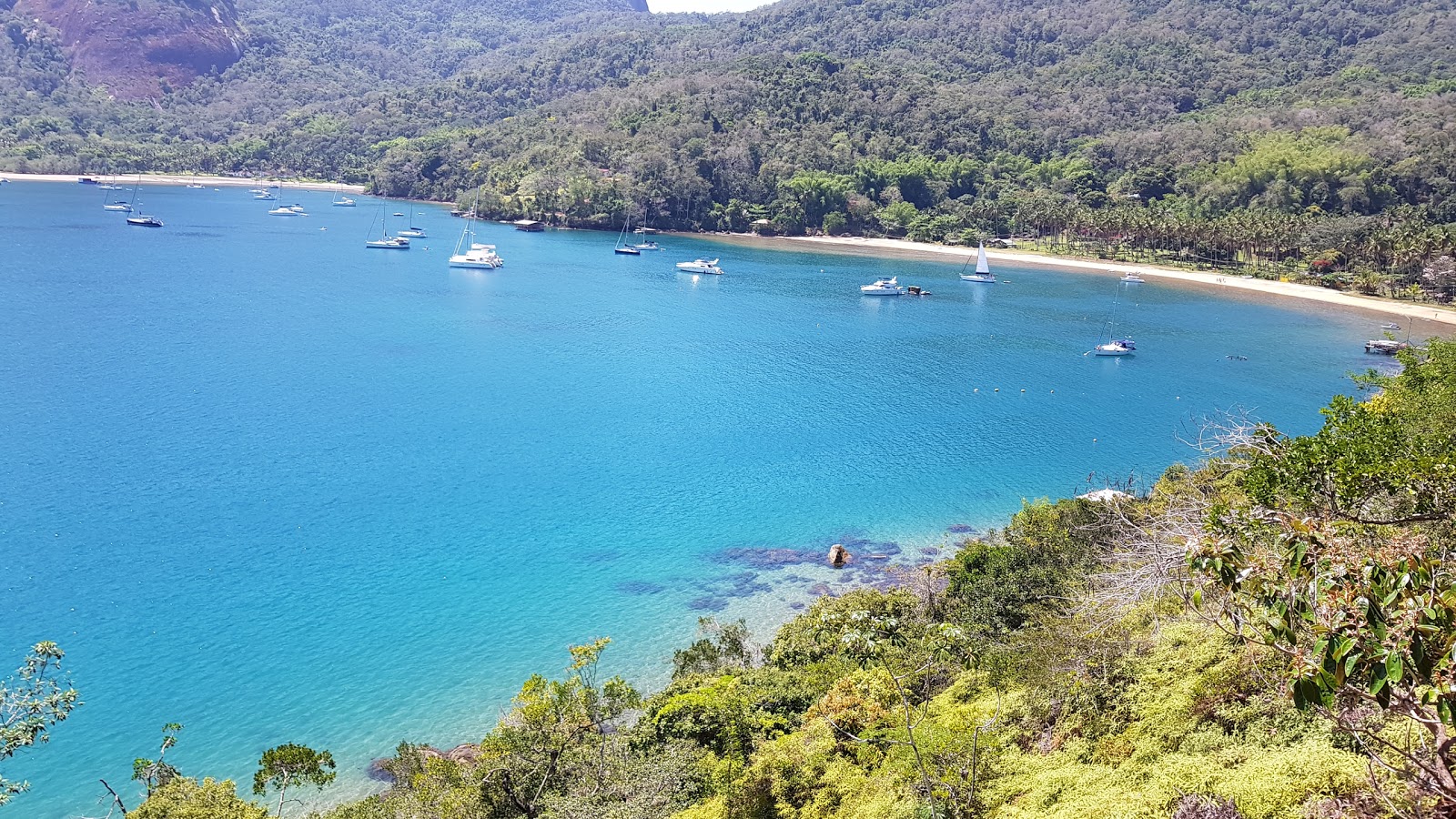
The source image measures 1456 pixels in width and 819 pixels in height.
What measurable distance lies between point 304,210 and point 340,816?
465ft

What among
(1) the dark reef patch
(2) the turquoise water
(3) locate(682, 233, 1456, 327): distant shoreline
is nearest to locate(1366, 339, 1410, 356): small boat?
(2) the turquoise water

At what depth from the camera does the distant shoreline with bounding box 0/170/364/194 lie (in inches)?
6383

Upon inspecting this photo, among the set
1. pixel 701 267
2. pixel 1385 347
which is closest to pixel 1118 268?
pixel 1385 347

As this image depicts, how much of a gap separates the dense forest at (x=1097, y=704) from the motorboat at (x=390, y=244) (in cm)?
9072

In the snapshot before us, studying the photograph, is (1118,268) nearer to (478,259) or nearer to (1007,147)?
(1007,147)

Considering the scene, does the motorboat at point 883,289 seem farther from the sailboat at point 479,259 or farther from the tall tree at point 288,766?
the tall tree at point 288,766

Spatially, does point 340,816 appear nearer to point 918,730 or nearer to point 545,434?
point 918,730

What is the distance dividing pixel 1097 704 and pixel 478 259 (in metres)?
86.8

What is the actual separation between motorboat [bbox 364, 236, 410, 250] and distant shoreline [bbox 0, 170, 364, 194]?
255 feet

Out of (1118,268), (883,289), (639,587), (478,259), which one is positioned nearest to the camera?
(639,587)

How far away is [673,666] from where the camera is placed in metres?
23.8

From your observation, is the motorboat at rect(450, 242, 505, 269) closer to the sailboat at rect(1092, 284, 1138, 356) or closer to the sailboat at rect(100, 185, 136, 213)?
the sailboat at rect(100, 185, 136, 213)

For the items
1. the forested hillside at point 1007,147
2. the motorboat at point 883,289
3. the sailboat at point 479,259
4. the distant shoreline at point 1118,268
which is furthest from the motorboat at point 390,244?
the motorboat at point 883,289

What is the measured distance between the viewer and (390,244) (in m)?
103
